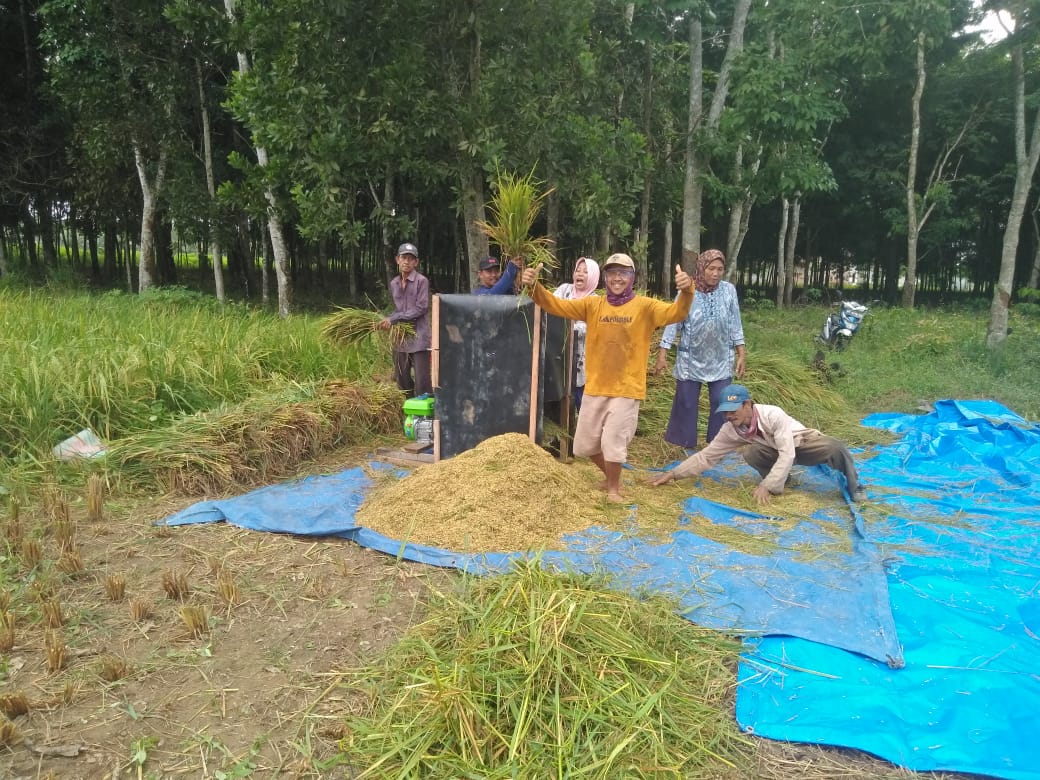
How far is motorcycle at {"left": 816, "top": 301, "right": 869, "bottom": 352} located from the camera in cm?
921

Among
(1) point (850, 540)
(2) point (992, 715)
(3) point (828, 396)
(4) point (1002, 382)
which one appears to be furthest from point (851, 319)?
(2) point (992, 715)

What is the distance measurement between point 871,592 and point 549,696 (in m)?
1.56

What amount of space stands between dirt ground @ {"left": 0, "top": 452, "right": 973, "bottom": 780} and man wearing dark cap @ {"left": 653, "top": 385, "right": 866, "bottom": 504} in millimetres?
1850

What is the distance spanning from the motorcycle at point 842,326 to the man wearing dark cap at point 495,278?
6198mm

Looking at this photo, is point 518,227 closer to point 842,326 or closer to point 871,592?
point 871,592

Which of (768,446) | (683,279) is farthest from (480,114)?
(768,446)

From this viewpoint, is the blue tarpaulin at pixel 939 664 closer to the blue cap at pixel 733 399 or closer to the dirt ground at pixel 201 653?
the dirt ground at pixel 201 653

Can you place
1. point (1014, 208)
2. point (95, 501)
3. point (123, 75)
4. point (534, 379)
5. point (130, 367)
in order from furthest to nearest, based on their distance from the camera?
point (123, 75) → point (1014, 208) → point (130, 367) → point (534, 379) → point (95, 501)

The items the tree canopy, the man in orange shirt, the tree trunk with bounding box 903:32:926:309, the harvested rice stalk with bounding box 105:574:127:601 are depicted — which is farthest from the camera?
the tree trunk with bounding box 903:32:926:309

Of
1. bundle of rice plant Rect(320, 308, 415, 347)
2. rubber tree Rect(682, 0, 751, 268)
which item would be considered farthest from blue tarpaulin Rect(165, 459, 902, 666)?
rubber tree Rect(682, 0, 751, 268)

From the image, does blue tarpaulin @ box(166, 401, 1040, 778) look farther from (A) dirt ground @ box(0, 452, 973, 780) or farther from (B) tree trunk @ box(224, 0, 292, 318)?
(B) tree trunk @ box(224, 0, 292, 318)

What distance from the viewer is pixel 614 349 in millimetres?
3725

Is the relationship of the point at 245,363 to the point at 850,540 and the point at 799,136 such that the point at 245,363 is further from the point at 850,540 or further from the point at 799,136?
the point at 799,136

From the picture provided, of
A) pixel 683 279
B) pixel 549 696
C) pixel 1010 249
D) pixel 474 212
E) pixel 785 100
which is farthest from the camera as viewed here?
pixel 1010 249
